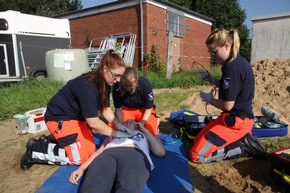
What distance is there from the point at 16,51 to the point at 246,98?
8.32 metres

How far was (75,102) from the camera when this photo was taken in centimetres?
276

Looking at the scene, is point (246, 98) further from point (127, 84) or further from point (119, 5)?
point (119, 5)

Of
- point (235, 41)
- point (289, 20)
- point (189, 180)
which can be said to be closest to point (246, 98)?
point (235, 41)

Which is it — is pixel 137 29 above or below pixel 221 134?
above

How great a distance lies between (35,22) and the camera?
29.3 feet

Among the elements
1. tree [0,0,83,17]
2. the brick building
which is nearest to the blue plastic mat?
the brick building

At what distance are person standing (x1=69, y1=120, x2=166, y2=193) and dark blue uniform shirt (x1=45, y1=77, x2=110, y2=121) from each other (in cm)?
46

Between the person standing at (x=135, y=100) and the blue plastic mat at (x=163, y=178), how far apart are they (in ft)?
2.18

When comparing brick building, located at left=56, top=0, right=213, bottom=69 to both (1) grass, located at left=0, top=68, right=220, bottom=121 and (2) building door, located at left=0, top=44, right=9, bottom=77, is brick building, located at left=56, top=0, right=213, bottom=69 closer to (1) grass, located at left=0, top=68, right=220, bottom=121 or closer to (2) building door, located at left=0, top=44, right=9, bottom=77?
(1) grass, located at left=0, top=68, right=220, bottom=121

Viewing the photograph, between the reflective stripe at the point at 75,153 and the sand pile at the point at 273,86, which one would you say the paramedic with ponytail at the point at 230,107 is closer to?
the reflective stripe at the point at 75,153

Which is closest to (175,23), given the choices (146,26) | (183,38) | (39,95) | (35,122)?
(183,38)

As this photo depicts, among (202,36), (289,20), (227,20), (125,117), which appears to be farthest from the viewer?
(227,20)

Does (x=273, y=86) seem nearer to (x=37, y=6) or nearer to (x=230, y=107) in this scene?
(x=230, y=107)

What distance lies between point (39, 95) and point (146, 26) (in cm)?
672
